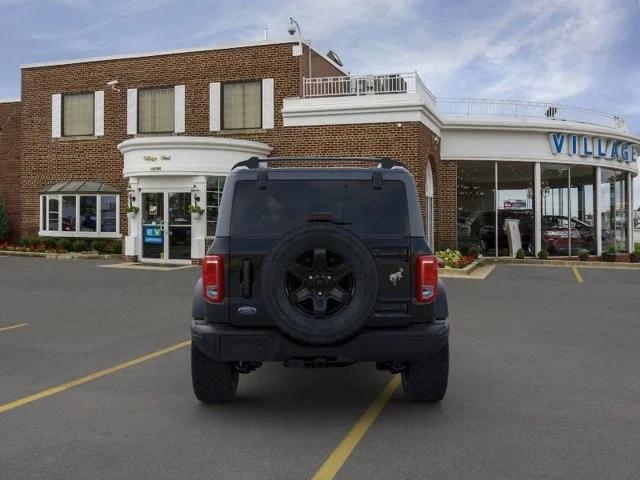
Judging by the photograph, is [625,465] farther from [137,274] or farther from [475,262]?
[475,262]

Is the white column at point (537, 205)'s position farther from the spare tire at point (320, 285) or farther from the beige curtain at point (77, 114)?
the spare tire at point (320, 285)

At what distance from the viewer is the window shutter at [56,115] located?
26.0 meters

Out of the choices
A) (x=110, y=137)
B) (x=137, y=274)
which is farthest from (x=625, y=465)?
(x=110, y=137)

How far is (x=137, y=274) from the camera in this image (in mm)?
17609

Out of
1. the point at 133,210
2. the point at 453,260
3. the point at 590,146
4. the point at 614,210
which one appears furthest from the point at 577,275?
the point at 133,210

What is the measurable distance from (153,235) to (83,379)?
15.5 m

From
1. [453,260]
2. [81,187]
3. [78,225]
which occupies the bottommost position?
[453,260]

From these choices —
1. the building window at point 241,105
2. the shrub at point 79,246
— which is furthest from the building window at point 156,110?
the shrub at point 79,246

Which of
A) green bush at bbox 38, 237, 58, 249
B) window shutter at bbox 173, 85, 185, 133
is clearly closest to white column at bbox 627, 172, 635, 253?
window shutter at bbox 173, 85, 185, 133

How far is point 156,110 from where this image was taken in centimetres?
2466

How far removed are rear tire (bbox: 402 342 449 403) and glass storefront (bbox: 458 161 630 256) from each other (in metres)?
19.0

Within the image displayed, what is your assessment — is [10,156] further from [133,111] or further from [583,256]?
[583,256]

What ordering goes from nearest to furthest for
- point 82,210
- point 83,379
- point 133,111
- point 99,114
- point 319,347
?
point 319,347 < point 83,379 < point 133,111 < point 82,210 < point 99,114

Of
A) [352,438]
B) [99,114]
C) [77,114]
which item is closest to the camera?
[352,438]
